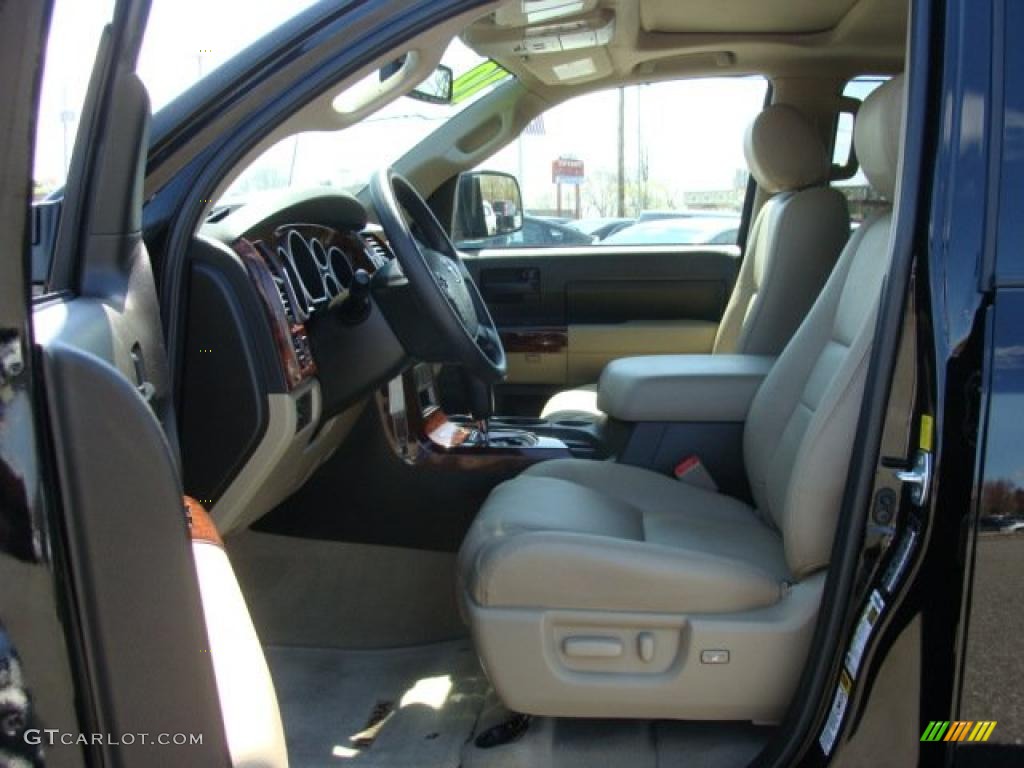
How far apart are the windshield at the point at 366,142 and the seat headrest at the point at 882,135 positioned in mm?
720

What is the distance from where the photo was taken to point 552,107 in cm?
333

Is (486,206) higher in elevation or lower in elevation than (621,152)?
lower

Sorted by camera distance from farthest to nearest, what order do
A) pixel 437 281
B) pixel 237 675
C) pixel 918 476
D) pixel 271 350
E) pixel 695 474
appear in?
pixel 695 474
pixel 437 281
pixel 271 350
pixel 918 476
pixel 237 675

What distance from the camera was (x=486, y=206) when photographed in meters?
3.52

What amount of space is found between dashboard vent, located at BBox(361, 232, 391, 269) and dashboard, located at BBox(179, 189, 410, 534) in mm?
101

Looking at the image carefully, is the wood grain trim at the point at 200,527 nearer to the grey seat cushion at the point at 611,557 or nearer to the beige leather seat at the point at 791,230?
the grey seat cushion at the point at 611,557

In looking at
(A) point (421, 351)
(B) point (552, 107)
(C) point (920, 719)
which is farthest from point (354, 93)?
(B) point (552, 107)

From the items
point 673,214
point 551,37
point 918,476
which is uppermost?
point 551,37

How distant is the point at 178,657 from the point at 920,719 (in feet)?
2.81

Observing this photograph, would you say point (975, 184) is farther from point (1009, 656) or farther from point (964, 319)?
point (1009, 656)

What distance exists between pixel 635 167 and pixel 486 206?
58 cm

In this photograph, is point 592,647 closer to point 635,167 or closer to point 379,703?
point 379,703

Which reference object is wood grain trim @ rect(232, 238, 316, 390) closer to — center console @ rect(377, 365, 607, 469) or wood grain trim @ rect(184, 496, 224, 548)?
wood grain trim @ rect(184, 496, 224, 548)

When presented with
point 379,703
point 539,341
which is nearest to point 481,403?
point 379,703
